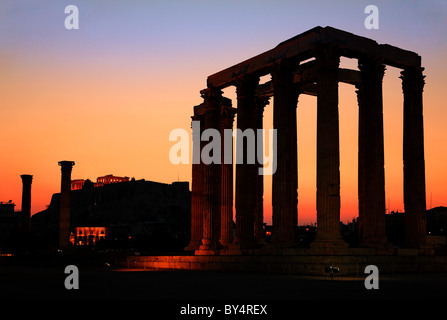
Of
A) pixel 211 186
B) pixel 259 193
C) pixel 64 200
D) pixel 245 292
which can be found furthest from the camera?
pixel 64 200

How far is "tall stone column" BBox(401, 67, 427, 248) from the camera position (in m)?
59.2

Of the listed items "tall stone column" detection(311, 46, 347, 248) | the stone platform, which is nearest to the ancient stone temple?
"tall stone column" detection(311, 46, 347, 248)

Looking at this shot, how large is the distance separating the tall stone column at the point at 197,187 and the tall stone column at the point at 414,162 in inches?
983

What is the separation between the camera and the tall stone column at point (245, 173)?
63.8 meters

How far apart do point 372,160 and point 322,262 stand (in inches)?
465

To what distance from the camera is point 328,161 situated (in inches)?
2037

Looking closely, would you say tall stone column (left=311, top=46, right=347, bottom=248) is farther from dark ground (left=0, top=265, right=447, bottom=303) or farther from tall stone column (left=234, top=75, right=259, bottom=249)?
tall stone column (left=234, top=75, right=259, bottom=249)

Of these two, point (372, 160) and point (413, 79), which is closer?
point (372, 160)

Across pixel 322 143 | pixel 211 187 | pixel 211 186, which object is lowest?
pixel 211 187

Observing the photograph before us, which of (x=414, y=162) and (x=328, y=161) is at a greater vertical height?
(x=414, y=162)

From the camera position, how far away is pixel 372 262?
164 ft

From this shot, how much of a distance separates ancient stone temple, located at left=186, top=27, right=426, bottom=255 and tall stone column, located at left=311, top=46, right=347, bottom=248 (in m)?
0.08

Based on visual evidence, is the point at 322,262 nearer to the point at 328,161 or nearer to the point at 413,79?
the point at 328,161

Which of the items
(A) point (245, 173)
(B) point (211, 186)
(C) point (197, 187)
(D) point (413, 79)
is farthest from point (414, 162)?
(C) point (197, 187)
